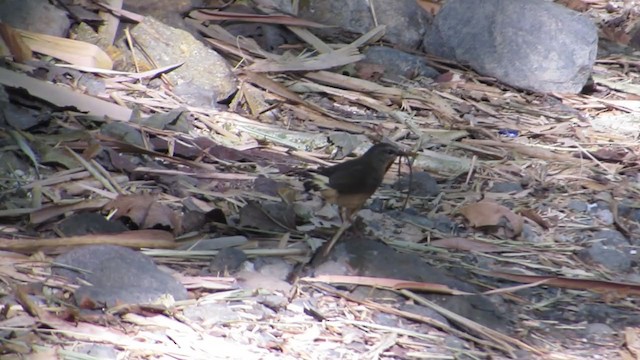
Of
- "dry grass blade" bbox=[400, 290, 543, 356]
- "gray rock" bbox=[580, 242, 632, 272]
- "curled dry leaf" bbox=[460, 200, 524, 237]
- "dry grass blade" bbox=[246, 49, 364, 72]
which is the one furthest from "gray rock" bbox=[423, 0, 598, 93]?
"dry grass blade" bbox=[400, 290, 543, 356]

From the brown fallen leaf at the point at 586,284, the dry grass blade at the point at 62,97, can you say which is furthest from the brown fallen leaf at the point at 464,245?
the dry grass blade at the point at 62,97

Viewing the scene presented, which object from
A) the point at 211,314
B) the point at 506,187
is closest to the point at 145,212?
the point at 211,314

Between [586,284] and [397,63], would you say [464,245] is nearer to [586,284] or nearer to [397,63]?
[586,284]

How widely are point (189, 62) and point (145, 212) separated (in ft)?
6.89

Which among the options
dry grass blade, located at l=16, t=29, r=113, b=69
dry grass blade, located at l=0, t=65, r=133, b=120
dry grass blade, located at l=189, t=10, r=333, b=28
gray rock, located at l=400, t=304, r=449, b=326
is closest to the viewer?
gray rock, located at l=400, t=304, r=449, b=326

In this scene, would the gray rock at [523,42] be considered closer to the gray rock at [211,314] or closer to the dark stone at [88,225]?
the dark stone at [88,225]

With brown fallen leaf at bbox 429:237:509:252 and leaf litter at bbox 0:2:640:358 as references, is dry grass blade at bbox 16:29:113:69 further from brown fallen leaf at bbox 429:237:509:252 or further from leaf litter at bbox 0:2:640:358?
brown fallen leaf at bbox 429:237:509:252

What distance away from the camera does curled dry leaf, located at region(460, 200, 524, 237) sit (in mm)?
5043

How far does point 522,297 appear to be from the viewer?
4.43 metres

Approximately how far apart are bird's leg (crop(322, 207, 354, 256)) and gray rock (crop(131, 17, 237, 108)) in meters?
1.80

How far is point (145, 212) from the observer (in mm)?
4504

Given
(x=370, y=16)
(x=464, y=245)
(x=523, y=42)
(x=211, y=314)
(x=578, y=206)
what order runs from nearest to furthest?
(x=211, y=314) < (x=464, y=245) < (x=578, y=206) < (x=523, y=42) < (x=370, y=16)

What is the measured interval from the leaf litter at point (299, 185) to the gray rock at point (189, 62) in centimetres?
12

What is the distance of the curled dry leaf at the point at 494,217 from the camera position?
16.5 ft
